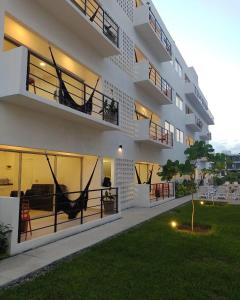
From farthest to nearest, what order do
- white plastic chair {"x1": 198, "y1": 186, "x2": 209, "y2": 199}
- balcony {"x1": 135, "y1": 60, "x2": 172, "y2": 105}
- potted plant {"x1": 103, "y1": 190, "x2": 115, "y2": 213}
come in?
white plastic chair {"x1": 198, "y1": 186, "x2": 209, "y2": 199} → balcony {"x1": 135, "y1": 60, "x2": 172, "y2": 105} → potted plant {"x1": 103, "y1": 190, "x2": 115, "y2": 213}

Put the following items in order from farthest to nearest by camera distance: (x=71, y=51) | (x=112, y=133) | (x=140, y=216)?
(x=112, y=133)
(x=140, y=216)
(x=71, y=51)

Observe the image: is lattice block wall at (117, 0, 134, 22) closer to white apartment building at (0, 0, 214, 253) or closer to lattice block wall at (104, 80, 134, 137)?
white apartment building at (0, 0, 214, 253)

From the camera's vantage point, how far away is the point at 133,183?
1488cm

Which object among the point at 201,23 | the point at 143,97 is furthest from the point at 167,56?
the point at 143,97

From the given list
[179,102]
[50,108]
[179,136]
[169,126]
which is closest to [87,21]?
[50,108]

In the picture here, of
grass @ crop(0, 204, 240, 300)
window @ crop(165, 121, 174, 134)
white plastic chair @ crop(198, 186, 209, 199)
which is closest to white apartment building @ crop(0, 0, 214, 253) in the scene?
grass @ crop(0, 204, 240, 300)

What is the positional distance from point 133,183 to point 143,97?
18.1 ft

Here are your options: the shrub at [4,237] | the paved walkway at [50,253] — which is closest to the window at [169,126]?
the paved walkway at [50,253]

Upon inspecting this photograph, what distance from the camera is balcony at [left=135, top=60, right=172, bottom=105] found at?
15.5 meters

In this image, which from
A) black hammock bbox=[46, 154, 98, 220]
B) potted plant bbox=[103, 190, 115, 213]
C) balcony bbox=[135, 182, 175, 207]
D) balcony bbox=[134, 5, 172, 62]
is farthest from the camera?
balcony bbox=[134, 5, 172, 62]

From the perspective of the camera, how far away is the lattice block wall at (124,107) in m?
13.0

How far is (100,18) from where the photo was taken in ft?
39.5

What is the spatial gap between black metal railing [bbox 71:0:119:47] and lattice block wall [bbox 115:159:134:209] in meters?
5.81

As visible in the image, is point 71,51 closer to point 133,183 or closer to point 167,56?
point 133,183
